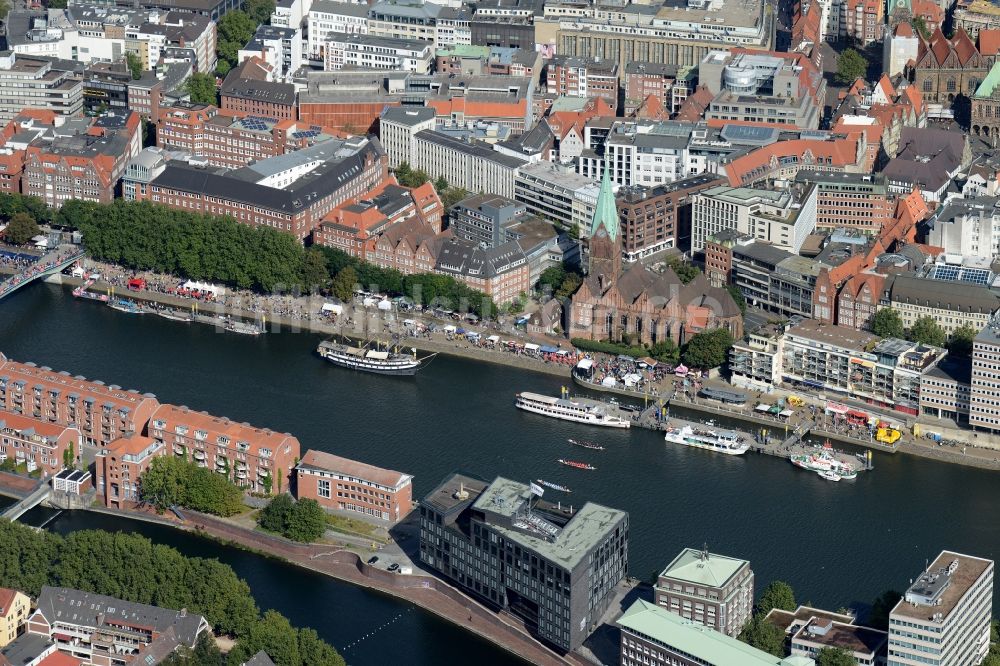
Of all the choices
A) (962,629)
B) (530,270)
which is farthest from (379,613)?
(530,270)

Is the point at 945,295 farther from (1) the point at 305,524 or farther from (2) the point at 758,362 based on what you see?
(1) the point at 305,524

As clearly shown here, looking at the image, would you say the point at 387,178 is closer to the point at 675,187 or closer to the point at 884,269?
the point at 675,187

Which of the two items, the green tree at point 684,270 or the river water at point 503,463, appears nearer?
the river water at point 503,463

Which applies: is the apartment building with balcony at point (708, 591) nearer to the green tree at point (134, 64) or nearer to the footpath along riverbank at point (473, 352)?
the footpath along riverbank at point (473, 352)

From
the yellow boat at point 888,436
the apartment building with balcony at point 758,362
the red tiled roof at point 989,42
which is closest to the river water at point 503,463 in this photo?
the yellow boat at point 888,436

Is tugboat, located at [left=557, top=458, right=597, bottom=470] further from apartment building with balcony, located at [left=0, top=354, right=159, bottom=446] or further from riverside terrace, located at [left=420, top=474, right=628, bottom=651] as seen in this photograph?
apartment building with balcony, located at [left=0, top=354, right=159, bottom=446]

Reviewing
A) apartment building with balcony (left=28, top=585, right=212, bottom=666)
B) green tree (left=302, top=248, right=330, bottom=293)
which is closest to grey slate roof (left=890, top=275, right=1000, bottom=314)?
green tree (left=302, top=248, right=330, bottom=293)

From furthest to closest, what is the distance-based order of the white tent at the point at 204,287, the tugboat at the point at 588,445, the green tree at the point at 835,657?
the white tent at the point at 204,287, the tugboat at the point at 588,445, the green tree at the point at 835,657
